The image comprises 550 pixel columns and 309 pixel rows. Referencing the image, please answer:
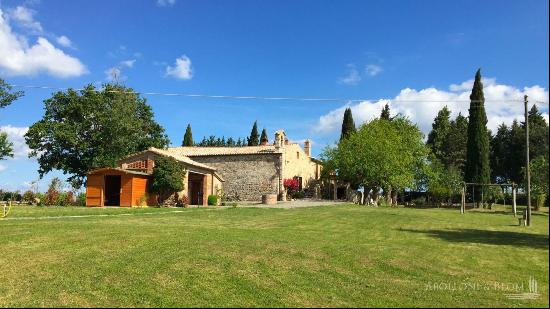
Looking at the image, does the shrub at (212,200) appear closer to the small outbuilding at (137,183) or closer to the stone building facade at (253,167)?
the small outbuilding at (137,183)

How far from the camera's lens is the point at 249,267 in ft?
28.9

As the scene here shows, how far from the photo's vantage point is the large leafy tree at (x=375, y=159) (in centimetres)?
4059

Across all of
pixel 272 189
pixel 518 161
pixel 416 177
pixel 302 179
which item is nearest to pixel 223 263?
pixel 272 189

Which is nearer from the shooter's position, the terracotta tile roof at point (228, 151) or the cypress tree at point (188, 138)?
the terracotta tile roof at point (228, 151)

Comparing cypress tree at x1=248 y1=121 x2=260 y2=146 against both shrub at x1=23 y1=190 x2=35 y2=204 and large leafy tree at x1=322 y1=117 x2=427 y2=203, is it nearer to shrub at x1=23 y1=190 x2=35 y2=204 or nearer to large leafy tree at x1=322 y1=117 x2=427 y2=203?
large leafy tree at x1=322 y1=117 x2=427 y2=203

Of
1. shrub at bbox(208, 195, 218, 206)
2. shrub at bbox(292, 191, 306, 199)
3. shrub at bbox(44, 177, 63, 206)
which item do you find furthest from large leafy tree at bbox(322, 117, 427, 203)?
shrub at bbox(44, 177, 63, 206)

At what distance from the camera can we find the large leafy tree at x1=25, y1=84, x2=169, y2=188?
38.3m

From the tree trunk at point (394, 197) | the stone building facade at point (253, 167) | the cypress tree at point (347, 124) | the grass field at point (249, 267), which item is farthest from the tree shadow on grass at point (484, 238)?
the cypress tree at point (347, 124)

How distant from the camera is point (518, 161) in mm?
52875

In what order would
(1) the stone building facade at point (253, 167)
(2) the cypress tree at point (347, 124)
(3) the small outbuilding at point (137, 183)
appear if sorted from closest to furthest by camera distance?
(3) the small outbuilding at point (137, 183), (1) the stone building facade at point (253, 167), (2) the cypress tree at point (347, 124)

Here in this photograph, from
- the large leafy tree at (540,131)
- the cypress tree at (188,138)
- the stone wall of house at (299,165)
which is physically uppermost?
the cypress tree at (188,138)

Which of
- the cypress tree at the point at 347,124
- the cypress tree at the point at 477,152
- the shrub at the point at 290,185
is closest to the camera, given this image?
the cypress tree at the point at 477,152

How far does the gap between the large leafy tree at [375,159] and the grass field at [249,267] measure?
2647 centimetres

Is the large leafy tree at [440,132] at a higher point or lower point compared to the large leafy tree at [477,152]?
higher
